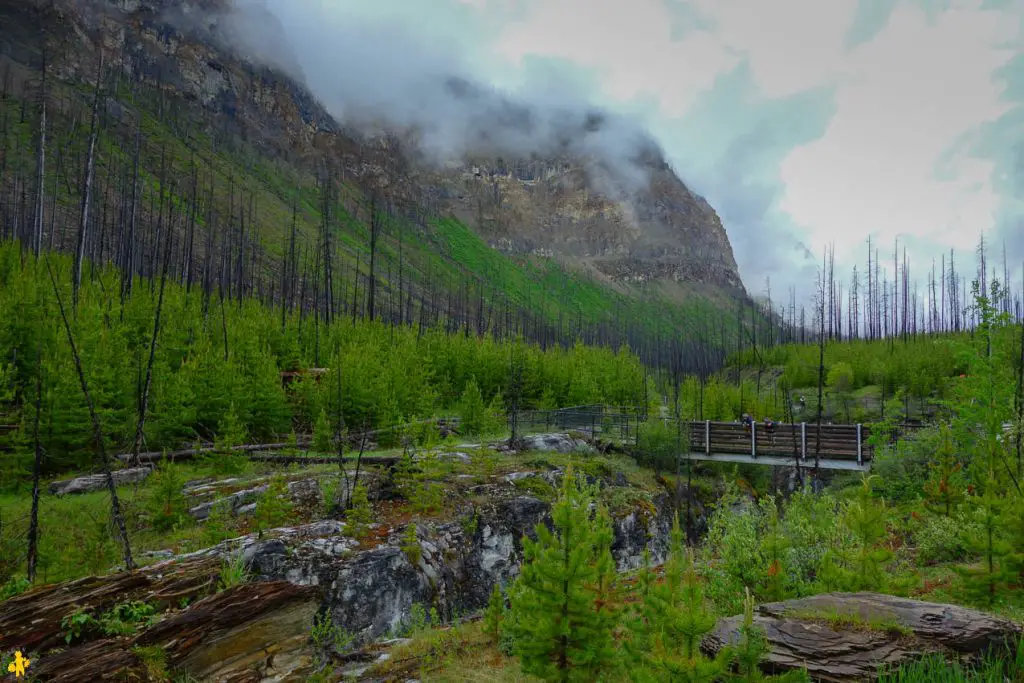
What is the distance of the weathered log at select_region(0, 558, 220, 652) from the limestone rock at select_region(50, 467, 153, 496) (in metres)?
8.41

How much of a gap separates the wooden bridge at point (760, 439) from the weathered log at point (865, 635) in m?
19.7

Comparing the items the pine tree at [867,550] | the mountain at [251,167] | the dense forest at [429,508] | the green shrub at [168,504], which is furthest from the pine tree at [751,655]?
the mountain at [251,167]

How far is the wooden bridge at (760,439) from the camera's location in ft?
82.2

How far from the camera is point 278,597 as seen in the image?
309 inches

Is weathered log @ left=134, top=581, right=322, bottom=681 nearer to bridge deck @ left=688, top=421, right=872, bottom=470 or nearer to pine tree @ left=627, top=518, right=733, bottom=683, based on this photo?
pine tree @ left=627, top=518, right=733, bottom=683

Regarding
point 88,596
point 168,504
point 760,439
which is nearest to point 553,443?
point 760,439

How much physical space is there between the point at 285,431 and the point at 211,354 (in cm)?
436

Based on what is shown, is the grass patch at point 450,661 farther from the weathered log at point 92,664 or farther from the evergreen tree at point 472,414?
the evergreen tree at point 472,414

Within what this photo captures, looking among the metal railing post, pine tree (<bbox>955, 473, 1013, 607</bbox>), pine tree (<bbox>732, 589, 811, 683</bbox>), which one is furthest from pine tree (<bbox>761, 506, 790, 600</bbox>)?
the metal railing post

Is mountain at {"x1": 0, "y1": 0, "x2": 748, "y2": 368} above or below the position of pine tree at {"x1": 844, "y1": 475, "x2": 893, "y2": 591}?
above

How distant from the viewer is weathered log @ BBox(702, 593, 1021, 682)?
5168 millimetres

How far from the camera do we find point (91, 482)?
49.0 ft

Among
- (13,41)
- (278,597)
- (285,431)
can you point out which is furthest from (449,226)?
(278,597)

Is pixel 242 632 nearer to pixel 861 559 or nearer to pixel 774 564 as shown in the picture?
pixel 774 564
